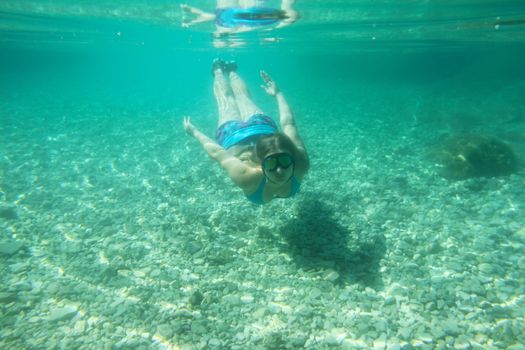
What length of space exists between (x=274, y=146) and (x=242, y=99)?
14.7ft

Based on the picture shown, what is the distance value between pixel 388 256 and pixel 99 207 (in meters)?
6.87

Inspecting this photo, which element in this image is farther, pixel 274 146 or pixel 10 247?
pixel 10 247

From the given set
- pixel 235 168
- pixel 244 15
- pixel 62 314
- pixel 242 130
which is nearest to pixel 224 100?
pixel 242 130

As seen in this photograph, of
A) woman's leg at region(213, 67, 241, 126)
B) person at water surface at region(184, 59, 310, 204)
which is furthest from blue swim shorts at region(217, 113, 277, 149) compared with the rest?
woman's leg at region(213, 67, 241, 126)

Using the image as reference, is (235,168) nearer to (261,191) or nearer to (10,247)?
(261,191)

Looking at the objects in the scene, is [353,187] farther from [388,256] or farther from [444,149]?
[444,149]

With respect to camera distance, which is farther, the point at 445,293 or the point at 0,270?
the point at 0,270

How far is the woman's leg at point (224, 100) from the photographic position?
7.39 meters

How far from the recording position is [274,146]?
4266mm

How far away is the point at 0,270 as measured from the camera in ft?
17.2

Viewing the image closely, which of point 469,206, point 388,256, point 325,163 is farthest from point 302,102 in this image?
point 388,256

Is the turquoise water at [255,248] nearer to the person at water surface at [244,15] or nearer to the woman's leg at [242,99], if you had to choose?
the person at water surface at [244,15]

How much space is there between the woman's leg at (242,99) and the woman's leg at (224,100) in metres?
0.16

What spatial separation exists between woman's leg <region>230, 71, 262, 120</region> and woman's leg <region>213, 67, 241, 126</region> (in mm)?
164
